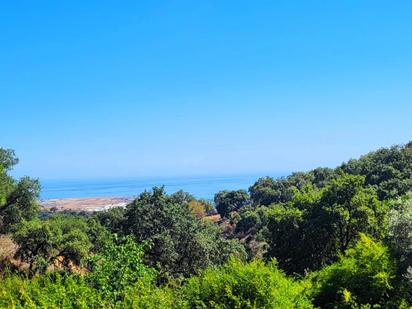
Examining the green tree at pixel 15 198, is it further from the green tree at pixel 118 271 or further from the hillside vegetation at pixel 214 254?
the green tree at pixel 118 271

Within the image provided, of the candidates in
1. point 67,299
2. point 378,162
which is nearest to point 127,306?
point 67,299

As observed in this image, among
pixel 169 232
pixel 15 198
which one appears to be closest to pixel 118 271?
pixel 169 232

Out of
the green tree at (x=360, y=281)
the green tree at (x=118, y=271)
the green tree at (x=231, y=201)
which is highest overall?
the green tree at (x=118, y=271)

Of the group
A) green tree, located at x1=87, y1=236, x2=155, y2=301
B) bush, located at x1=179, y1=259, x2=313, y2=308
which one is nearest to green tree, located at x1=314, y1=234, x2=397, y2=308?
bush, located at x1=179, y1=259, x2=313, y2=308

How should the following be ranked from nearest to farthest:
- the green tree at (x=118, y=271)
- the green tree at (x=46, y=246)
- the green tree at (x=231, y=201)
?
1. the green tree at (x=118, y=271)
2. the green tree at (x=46, y=246)
3. the green tree at (x=231, y=201)

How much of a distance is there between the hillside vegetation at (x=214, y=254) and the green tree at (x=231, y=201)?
40.3m

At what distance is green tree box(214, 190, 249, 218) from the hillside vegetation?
40306 millimetres

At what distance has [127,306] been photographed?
43.8 feet

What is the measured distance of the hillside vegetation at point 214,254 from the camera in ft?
47.6

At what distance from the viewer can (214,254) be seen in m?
35.4

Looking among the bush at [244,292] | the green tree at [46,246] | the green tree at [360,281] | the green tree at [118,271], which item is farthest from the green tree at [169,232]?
the bush at [244,292]

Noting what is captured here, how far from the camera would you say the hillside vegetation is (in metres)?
14.5

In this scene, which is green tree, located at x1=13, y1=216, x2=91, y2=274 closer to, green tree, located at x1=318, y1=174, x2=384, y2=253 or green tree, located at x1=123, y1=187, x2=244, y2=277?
green tree, located at x1=123, y1=187, x2=244, y2=277

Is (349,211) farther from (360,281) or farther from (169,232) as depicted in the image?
(360,281)
